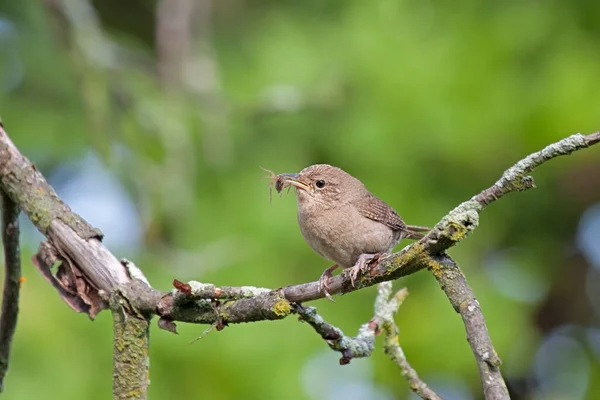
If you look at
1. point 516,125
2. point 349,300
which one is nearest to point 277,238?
point 349,300

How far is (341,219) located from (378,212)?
20cm

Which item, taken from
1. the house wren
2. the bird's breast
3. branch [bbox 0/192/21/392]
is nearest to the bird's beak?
the house wren

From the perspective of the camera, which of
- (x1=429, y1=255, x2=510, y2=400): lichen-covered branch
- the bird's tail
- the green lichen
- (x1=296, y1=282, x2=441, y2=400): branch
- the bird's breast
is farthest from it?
the bird's tail

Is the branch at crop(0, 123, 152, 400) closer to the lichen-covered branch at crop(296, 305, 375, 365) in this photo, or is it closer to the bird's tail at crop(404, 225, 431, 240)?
the lichen-covered branch at crop(296, 305, 375, 365)

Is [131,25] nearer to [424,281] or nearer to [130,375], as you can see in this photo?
[424,281]

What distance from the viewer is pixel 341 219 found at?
3553 mm

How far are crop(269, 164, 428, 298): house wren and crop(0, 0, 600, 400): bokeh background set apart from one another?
58cm

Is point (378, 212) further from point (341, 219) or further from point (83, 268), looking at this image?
point (83, 268)

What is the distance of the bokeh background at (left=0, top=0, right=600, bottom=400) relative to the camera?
4.22 metres

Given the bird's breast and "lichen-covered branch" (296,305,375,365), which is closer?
"lichen-covered branch" (296,305,375,365)

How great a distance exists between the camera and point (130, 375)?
210 cm

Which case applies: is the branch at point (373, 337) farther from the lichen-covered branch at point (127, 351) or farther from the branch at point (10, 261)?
the branch at point (10, 261)

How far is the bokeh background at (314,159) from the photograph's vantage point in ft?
13.9

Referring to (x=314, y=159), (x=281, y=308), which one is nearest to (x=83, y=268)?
(x=281, y=308)
